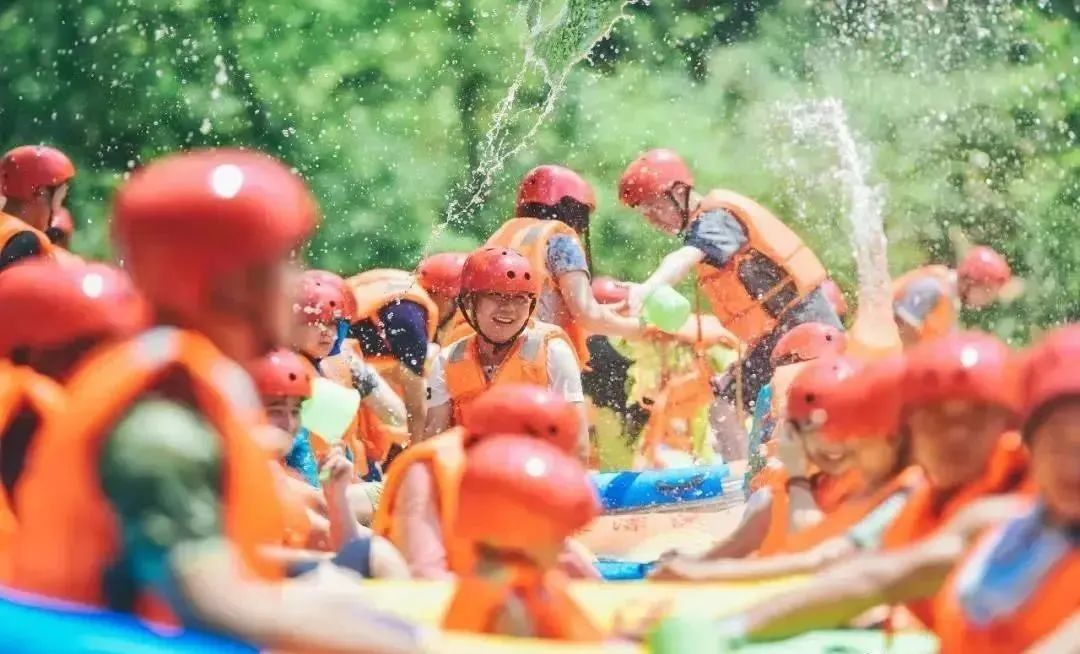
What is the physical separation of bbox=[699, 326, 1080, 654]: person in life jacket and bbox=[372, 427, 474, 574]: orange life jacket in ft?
4.16

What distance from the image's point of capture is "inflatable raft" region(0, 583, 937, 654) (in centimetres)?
237

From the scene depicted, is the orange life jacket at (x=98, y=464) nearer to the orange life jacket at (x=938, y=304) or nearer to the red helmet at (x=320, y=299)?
the red helmet at (x=320, y=299)

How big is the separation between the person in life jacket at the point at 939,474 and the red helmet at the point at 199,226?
93cm

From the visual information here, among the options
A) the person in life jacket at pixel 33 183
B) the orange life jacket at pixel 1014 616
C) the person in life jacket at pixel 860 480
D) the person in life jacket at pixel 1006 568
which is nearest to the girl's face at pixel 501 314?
the person in life jacket at pixel 33 183

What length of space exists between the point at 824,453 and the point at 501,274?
2228 mm

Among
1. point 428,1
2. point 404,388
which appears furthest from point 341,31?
point 404,388

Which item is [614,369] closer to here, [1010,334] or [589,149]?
[1010,334]

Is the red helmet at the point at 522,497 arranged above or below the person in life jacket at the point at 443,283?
below

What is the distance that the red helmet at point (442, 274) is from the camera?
8.06 m

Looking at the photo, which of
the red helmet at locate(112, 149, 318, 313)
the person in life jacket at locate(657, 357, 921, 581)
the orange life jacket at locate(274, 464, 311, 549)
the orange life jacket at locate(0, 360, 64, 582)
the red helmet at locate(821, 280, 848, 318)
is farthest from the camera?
the red helmet at locate(821, 280, 848, 318)

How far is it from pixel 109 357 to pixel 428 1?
13.9m

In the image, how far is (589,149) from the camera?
15328 millimetres

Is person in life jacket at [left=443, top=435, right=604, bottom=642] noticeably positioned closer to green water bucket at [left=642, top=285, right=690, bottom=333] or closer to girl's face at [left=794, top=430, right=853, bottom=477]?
girl's face at [left=794, top=430, right=853, bottom=477]

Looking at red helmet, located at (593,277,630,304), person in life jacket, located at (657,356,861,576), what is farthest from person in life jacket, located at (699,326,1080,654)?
red helmet, located at (593,277,630,304)
